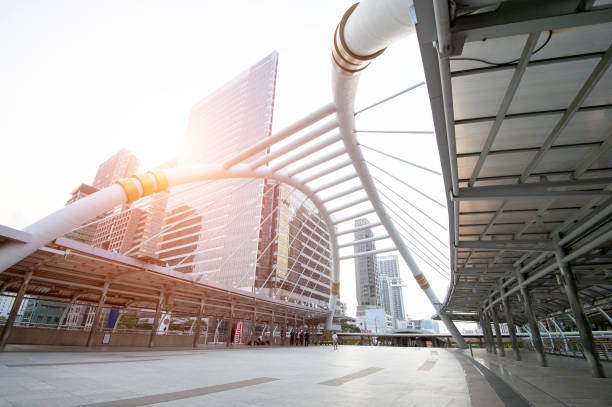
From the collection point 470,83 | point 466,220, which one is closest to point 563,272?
point 466,220

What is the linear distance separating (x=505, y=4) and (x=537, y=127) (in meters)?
3.28

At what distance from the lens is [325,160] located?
58.6ft

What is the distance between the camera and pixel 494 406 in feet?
Answer: 15.2

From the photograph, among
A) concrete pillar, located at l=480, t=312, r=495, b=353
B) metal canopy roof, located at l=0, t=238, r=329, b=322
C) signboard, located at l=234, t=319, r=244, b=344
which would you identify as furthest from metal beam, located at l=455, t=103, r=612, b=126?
concrete pillar, located at l=480, t=312, r=495, b=353

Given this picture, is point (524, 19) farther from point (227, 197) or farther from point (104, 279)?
point (227, 197)

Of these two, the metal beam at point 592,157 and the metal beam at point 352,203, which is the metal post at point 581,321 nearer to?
the metal beam at point 592,157

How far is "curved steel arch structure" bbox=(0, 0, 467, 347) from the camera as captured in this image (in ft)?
23.9

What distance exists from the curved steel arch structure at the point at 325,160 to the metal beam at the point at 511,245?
7159mm

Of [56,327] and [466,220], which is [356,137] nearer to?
[466,220]

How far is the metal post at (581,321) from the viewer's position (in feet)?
27.6

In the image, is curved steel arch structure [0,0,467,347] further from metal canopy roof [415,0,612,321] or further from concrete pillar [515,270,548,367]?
concrete pillar [515,270,548,367]

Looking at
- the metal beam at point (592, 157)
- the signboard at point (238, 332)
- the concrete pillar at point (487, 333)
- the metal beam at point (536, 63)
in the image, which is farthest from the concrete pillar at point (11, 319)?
the concrete pillar at point (487, 333)

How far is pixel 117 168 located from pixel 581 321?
187 metres

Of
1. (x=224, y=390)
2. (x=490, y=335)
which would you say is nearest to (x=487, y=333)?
(x=490, y=335)
